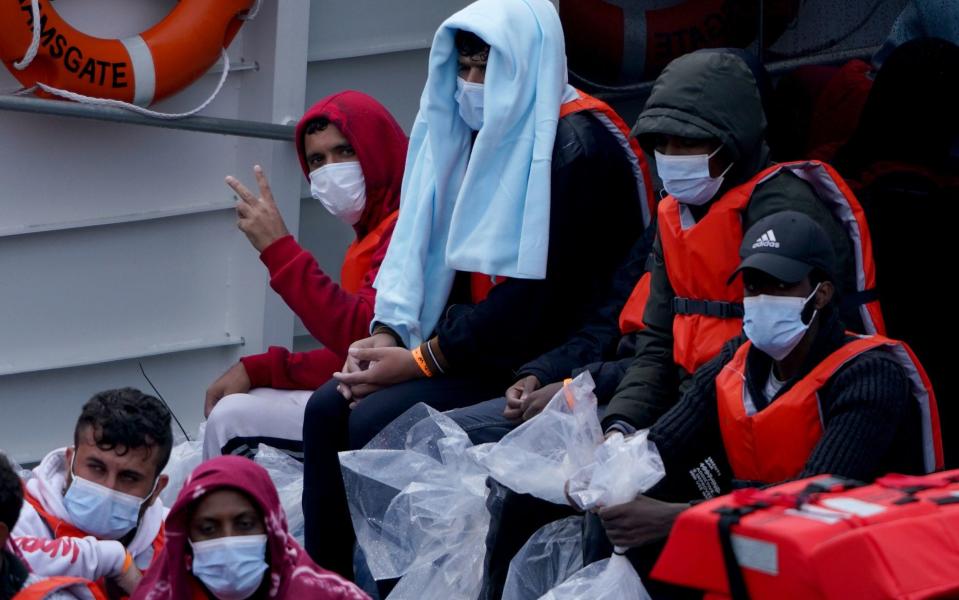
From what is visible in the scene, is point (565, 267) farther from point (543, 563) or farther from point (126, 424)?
point (126, 424)

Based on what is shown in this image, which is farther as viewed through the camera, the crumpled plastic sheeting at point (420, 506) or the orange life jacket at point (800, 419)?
the crumpled plastic sheeting at point (420, 506)

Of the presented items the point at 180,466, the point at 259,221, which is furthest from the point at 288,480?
the point at 259,221

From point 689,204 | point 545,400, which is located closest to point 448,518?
point 545,400

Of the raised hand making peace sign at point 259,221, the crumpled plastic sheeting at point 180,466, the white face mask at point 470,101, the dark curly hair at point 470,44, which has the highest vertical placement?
the dark curly hair at point 470,44

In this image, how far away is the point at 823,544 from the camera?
7.41 ft

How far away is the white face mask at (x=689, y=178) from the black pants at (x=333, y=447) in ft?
2.68

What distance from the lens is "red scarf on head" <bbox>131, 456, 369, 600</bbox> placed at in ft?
10.7

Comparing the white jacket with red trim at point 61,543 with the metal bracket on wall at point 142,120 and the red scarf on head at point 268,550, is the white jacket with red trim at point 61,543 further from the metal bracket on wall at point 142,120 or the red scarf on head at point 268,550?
the metal bracket on wall at point 142,120

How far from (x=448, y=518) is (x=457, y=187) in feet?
3.04

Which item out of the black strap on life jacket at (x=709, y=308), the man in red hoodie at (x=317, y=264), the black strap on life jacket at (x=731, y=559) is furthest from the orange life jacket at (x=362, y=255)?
the black strap on life jacket at (x=731, y=559)

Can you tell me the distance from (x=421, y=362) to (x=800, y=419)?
1.23m

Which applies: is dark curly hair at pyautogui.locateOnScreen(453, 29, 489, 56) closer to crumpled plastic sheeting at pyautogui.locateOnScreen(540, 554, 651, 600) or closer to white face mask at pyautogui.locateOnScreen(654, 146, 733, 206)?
white face mask at pyautogui.locateOnScreen(654, 146, 733, 206)

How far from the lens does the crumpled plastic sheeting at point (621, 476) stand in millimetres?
3301

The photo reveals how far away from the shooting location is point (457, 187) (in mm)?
4418
